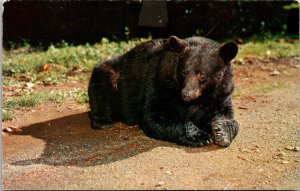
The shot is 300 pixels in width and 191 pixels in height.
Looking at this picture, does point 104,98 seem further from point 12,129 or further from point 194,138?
point 194,138

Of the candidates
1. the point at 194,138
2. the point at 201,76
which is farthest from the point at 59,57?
the point at 194,138

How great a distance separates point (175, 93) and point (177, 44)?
24.1 inches

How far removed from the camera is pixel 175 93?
6504 millimetres

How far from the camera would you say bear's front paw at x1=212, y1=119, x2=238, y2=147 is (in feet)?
20.3

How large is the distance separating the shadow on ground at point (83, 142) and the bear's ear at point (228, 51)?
1.08 meters

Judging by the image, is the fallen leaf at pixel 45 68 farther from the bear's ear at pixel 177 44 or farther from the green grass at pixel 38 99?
the bear's ear at pixel 177 44

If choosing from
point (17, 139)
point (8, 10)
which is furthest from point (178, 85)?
point (8, 10)

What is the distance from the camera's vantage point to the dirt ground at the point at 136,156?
5102 mm

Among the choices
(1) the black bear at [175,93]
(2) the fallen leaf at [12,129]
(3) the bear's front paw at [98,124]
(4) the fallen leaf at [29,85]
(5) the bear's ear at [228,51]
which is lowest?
(3) the bear's front paw at [98,124]

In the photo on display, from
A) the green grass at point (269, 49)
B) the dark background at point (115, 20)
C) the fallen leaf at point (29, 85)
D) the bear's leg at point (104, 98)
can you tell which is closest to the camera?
the bear's leg at point (104, 98)

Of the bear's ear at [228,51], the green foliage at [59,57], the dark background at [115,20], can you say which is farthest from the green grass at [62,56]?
the bear's ear at [228,51]

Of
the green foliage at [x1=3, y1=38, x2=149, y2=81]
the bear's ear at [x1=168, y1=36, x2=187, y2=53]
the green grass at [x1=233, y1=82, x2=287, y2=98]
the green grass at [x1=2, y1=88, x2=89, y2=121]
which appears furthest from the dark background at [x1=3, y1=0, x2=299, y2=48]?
the bear's ear at [x1=168, y1=36, x2=187, y2=53]

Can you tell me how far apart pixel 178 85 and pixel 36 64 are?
4.36 meters

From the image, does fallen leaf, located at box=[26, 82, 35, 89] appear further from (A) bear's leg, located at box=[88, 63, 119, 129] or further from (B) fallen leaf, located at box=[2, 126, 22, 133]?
(B) fallen leaf, located at box=[2, 126, 22, 133]
